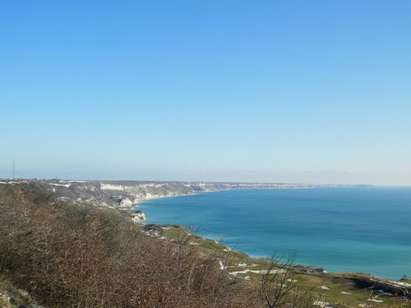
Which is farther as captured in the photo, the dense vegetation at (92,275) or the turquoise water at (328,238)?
the turquoise water at (328,238)

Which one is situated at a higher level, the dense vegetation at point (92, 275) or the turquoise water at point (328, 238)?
the dense vegetation at point (92, 275)

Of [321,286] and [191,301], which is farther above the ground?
[191,301]

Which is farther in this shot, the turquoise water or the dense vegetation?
the turquoise water

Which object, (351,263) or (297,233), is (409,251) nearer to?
(351,263)

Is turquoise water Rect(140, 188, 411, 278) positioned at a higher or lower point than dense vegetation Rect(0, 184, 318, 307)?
lower

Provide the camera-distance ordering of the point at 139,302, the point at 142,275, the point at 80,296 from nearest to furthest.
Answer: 1. the point at 139,302
2. the point at 80,296
3. the point at 142,275

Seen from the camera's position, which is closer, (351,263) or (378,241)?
(351,263)

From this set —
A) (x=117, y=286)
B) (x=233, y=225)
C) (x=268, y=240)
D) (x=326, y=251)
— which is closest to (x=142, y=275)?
(x=117, y=286)

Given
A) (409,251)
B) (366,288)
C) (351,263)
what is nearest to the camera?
(366,288)

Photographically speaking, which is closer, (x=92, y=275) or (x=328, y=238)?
(x=92, y=275)

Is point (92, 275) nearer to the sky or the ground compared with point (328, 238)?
nearer to the sky

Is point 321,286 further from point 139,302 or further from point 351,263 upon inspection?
point 139,302
